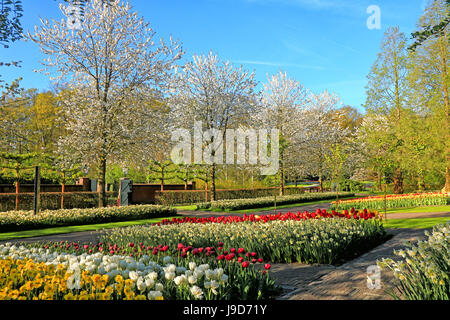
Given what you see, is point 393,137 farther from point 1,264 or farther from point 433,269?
point 1,264

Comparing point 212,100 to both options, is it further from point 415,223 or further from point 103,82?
point 415,223

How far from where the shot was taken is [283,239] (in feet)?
21.1

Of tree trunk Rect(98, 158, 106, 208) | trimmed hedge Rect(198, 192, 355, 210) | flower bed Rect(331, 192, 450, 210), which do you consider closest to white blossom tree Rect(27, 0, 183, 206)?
tree trunk Rect(98, 158, 106, 208)

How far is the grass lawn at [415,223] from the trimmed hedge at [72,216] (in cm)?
1007

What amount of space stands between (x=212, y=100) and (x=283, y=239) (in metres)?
17.2

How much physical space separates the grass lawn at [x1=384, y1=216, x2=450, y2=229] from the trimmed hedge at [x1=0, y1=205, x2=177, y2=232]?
33.1 ft

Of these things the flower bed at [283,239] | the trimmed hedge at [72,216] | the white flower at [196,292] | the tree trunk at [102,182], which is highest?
the tree trunk at [102,182]

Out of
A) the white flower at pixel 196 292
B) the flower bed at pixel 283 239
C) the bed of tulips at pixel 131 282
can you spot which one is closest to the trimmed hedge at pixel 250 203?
the flower bed at pixel 283 239

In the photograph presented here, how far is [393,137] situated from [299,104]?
8420mm

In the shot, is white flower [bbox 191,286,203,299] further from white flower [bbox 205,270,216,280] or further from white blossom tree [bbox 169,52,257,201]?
white blossom tree [bbox 169,52,257,201]

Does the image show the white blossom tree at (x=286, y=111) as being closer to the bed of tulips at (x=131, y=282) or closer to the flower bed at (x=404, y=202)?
the flower bed at (x=404, y=202)

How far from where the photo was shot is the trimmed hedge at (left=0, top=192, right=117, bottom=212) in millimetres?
16859

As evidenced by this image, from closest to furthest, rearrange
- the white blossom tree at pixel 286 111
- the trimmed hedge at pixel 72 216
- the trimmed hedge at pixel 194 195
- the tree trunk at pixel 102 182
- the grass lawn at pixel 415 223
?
the grass lawn at pixel 415 223, the trimmed hedge at pixel 72 216, the tree trunk at pixel 102 182, the trimmed hedge at pixel 194 195, the white blossom tree at pixel 286 111

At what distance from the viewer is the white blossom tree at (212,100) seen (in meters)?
22.2
